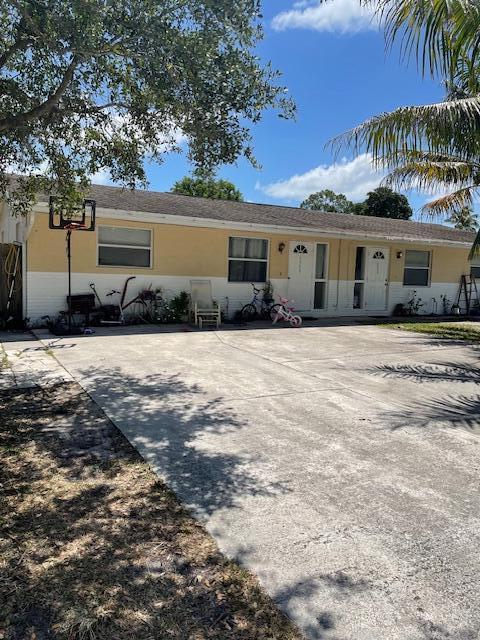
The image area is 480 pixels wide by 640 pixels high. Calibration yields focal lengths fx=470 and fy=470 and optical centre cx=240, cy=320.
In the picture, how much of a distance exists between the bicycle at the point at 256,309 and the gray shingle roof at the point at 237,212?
2.14m

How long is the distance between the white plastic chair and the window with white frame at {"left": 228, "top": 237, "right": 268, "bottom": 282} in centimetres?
106

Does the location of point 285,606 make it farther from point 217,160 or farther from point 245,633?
point 217,160

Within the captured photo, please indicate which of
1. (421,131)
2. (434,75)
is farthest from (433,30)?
(421,131)

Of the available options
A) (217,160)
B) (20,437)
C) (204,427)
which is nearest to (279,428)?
(204,427)

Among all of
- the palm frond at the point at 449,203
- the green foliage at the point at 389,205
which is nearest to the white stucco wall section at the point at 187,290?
the palm frond at the point at 449,203

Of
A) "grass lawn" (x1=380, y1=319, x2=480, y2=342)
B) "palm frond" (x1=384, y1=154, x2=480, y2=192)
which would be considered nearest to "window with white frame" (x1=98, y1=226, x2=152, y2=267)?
"palm frond" (x1=384, y1=154, x2=480, y2=192)

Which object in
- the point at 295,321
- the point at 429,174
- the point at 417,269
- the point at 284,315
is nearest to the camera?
the point at 429,174

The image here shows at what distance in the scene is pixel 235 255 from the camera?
13.3 metres

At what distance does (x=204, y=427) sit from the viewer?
4488 mm

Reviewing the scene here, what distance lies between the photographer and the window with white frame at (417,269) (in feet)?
54.2

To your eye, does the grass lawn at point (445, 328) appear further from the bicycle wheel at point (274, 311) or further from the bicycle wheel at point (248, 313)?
the bicycle wheel at point (248, 313)

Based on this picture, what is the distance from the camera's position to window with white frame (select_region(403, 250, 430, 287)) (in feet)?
54.2

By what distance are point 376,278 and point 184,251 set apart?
22.6 feet

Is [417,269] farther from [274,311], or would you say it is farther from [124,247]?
[124,247]
